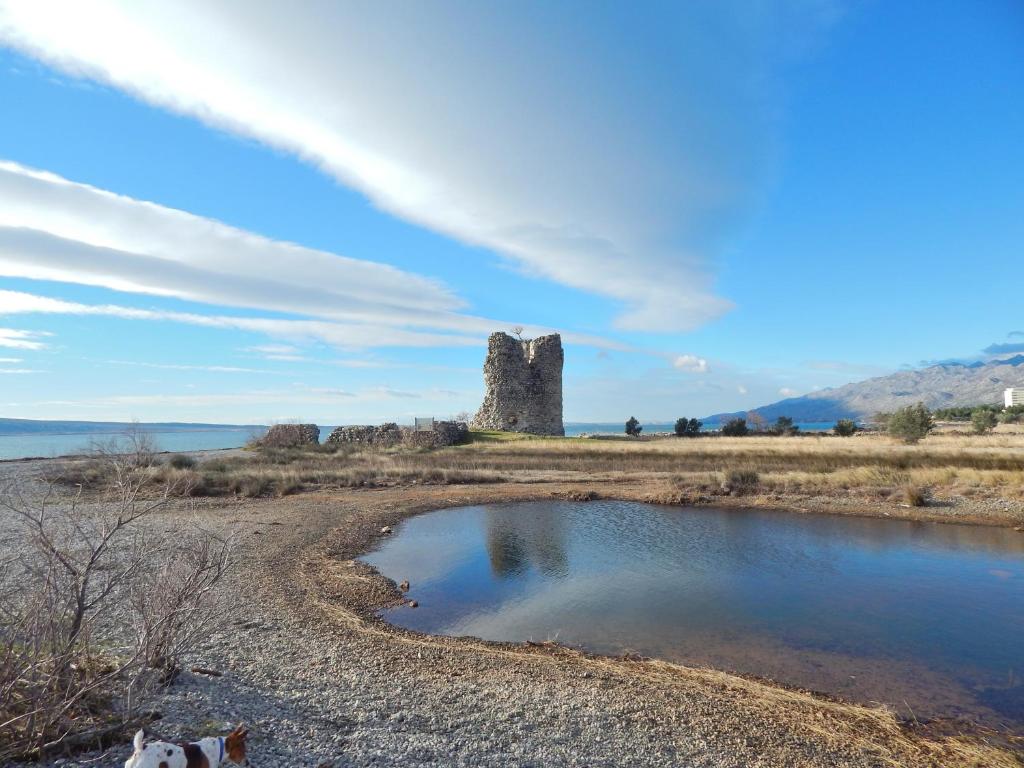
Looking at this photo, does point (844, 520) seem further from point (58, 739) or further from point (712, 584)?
point (58, 739)

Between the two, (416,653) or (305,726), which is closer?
(305,726)

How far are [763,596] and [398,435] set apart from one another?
33.0m

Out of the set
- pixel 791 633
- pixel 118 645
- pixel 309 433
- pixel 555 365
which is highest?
pixel 555 365

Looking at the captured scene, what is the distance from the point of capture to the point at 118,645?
249 inches

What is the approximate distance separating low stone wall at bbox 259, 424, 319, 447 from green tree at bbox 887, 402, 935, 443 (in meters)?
38.4

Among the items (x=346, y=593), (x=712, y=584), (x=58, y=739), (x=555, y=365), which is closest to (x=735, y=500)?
(x=712, y=584)

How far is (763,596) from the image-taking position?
984 centimetres

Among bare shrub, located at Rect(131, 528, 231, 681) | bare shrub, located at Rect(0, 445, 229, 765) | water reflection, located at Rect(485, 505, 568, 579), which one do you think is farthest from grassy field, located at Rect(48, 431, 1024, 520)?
bare shrub, located at Rect(0, 445, 229, 765)

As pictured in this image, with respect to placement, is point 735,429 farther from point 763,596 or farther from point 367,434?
point 763,596

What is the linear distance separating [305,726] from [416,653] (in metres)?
2.33

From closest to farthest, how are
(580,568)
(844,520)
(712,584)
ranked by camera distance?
(712,584) → (580,568) → (844,520)

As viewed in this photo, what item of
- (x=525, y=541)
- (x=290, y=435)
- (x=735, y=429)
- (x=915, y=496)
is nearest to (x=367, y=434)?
(x=290, y=435)

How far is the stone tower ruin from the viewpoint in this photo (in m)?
46.9

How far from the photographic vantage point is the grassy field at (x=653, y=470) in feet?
65.7
